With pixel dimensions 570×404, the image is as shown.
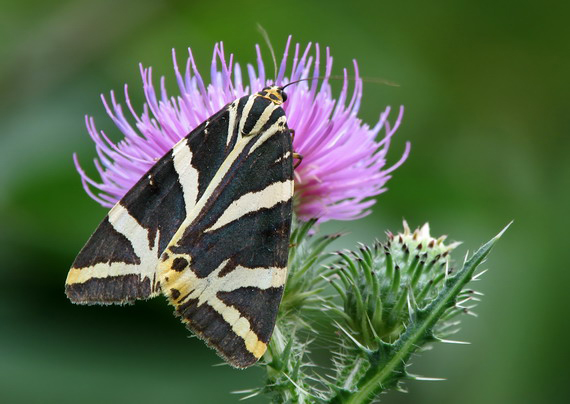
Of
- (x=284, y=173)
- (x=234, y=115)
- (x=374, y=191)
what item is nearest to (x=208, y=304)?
(x=284, y=173)

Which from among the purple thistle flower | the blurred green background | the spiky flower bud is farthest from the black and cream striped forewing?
the blurred green background

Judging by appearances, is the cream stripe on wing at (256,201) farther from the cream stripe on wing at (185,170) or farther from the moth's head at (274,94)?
the moth's head at (274,94)

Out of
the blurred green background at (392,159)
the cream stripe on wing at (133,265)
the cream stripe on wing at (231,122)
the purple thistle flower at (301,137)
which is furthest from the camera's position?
the blurred green background at (392,159)

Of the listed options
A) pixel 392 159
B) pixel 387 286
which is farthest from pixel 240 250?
pixel 392 159

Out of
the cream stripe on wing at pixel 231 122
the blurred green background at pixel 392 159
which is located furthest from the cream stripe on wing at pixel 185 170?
the blurred green background at pixel 392 159

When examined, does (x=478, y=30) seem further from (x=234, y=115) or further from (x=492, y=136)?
(x=234, y=115)

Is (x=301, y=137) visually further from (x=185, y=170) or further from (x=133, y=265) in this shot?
(x=133, y=265)
